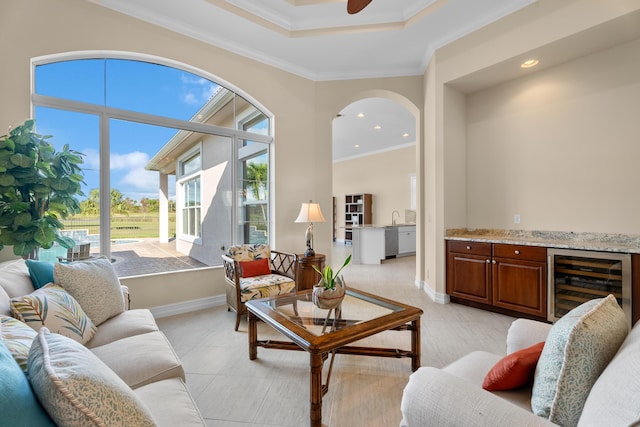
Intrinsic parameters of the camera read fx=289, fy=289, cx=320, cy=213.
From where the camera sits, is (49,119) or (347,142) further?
(347,142)

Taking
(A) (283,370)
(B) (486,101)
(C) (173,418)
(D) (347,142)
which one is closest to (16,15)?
(C) (173,418)

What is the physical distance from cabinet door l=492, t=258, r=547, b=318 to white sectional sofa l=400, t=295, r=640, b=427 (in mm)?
2311

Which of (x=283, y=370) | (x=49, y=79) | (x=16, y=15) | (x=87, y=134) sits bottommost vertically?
(x=283, y=370)

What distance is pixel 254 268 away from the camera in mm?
3344

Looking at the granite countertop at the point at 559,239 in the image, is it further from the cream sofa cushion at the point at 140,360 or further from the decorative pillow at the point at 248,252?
the cream sofa cushion at the point at 140,360

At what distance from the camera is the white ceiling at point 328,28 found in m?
3.10

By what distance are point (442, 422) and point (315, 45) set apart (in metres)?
4.05

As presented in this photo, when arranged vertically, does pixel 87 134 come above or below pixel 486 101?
below

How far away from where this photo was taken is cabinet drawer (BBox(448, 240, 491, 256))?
3.42 m

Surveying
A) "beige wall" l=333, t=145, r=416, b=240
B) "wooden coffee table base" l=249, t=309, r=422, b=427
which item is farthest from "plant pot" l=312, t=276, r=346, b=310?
"beige wall" l=333, t=145, r=416, b=240

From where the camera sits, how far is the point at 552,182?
3.41 m

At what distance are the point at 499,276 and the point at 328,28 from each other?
3581mm

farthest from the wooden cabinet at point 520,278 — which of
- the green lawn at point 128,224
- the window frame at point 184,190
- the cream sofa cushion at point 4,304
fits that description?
the cream sofa cushion at point 4,304

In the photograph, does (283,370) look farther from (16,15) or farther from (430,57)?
(430,57)
